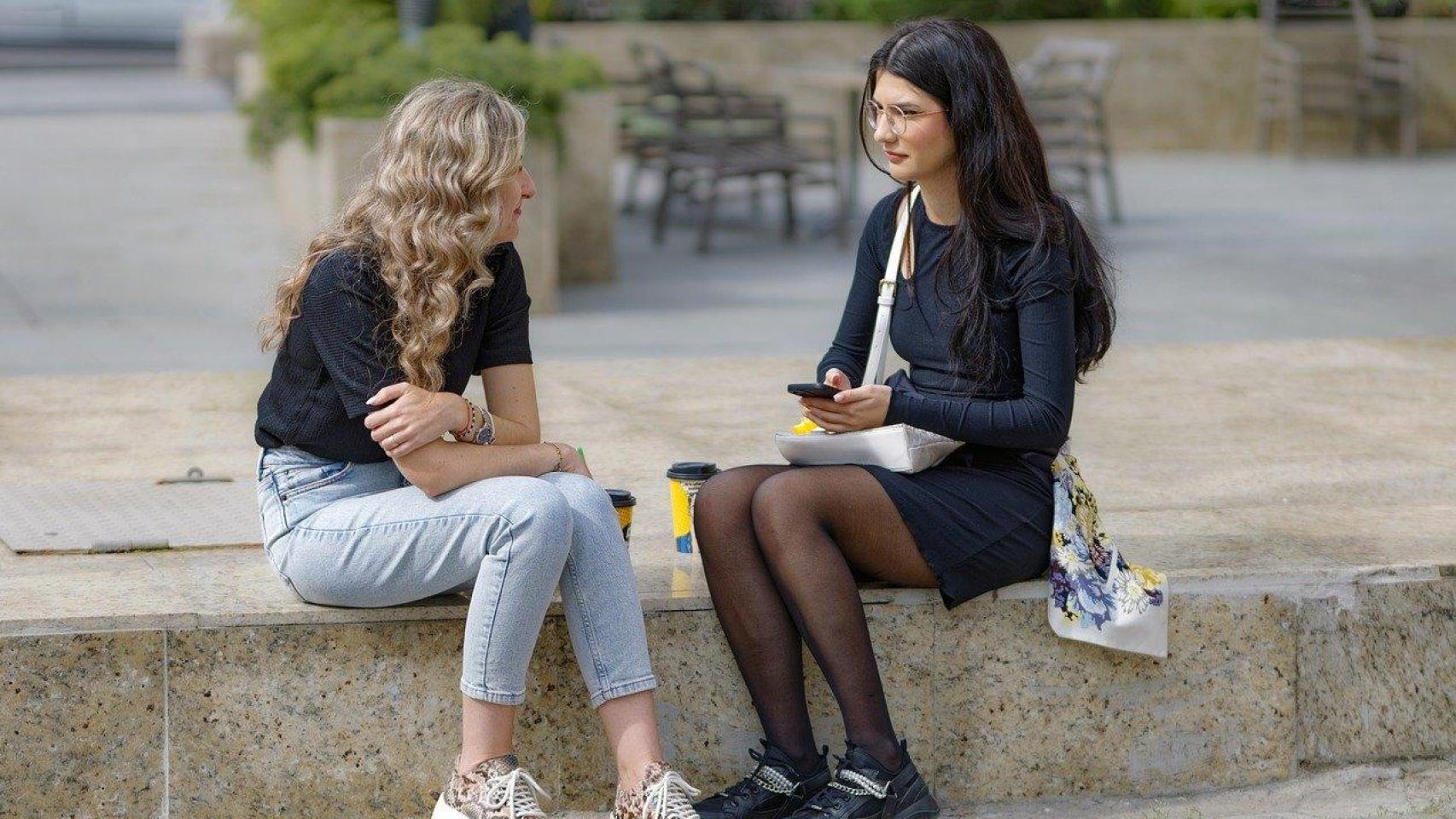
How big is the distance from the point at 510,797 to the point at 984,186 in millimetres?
1418

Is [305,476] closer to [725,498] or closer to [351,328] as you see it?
[351,328]

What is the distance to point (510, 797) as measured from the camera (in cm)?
315

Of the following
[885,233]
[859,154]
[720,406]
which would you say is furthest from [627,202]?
[885,233]

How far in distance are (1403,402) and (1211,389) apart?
1.87 feet

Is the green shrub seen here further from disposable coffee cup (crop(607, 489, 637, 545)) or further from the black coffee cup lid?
disposable coffee cup (crop(607, 489, 637, 545))

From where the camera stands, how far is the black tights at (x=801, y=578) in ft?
10.7

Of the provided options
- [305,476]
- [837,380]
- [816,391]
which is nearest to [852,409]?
[816,391]

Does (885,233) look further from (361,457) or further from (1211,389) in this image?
(1211,389)

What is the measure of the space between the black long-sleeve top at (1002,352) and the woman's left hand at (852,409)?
0.09 ft

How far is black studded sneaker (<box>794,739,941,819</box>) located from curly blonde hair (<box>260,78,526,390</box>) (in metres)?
1.01

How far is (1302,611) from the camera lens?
11.8 ft

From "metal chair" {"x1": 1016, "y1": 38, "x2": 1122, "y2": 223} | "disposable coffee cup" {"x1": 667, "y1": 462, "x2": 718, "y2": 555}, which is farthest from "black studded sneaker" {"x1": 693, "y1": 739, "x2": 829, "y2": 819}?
"metal chair" {"x1": 1016, "y1": 38, "x2": 1122, "y2": 223}

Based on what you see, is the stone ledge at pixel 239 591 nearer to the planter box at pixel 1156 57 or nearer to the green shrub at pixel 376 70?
the green shrub at pixel 376 70

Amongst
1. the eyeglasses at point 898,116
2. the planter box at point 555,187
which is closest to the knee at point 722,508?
the eyeglasses at point 898,116
